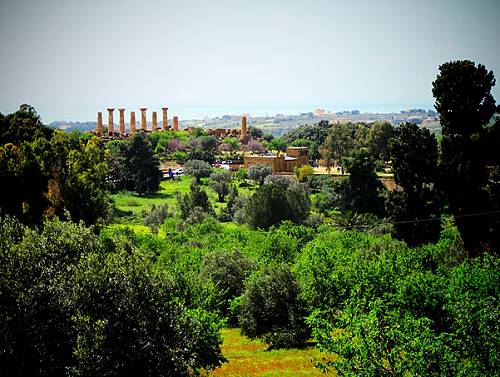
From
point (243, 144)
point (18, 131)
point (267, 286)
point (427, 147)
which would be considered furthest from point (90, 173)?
point (243, 144)

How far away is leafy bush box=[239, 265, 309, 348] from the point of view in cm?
1834

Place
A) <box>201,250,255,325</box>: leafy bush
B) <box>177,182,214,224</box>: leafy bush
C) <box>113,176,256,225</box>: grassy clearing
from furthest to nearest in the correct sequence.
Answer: <box>113,176,256,225</box>: grassy clearing < <box>177,182,214,224</box>: leafy bush < <box>201,250,255,325</box>: leafy bush

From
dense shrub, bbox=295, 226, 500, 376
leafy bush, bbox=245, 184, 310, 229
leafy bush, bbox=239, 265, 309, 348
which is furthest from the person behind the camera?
leafy bush, bbox=245, 184, 310, 229

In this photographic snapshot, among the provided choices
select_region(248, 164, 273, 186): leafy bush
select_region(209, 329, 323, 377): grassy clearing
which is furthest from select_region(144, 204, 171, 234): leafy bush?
select_region(209, 329, 323, 377): grassy clearing

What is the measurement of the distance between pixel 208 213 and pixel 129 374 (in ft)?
118

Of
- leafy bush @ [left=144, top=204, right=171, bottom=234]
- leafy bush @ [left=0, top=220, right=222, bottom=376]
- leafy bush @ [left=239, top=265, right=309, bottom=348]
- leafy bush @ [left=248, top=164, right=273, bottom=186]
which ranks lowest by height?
leafy bush @ [left=144, top=204, right=171, bottom=234]

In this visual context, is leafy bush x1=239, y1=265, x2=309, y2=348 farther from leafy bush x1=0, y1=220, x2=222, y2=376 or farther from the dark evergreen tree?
the dark evergreen tree

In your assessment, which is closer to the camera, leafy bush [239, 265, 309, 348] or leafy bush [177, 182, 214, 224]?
leafy bush [239, 265, 309, 348]

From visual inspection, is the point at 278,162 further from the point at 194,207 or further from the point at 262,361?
the point at 262,361

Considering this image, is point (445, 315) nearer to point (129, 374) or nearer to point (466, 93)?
point (129, 374)

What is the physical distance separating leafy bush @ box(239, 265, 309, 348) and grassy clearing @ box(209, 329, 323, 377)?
702 mm

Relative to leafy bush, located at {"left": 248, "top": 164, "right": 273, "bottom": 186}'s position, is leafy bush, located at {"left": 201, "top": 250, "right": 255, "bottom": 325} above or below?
below

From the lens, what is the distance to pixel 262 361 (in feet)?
52.8

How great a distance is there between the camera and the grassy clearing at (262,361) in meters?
14.8
